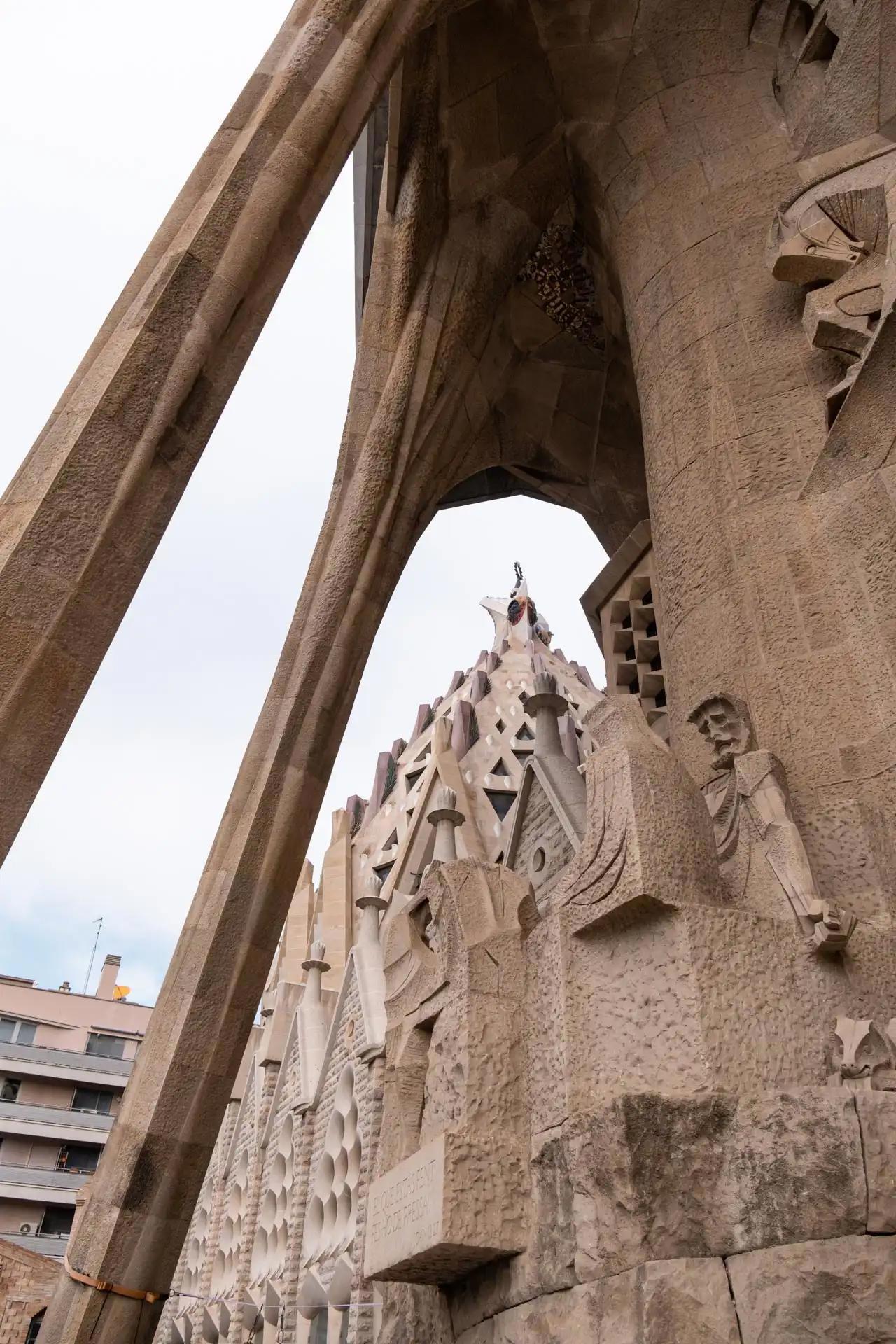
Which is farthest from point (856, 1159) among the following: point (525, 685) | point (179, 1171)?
point (525, 685)

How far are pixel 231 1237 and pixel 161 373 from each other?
1375 centimetres

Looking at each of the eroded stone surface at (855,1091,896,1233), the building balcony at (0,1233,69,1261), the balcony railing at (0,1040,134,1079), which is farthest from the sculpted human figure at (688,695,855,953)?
the balcony railing at (0,1040,134,1079)

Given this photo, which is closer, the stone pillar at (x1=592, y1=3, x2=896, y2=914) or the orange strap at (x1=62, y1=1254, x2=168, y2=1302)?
the stone pillar at (x1=592, y1=3, x2=896, y2=914)

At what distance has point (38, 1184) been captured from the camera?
92.6 ft

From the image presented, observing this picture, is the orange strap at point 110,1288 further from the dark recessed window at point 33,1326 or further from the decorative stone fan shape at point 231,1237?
the dark recessed window at point 33,1326

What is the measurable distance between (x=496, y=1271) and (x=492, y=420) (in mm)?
7024

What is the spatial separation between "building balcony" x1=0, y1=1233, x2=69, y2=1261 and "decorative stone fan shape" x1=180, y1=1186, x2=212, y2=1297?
13131 millimetres

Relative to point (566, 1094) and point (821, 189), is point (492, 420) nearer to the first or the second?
point (821, 189)

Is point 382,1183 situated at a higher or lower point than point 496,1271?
higher

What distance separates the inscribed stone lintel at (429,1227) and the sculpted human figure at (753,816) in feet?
3.63

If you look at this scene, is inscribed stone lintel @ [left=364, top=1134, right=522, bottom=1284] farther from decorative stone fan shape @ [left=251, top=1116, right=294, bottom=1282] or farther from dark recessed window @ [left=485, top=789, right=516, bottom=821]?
dark recessed window @ [left=485, top=789, right=516, bottom=821]

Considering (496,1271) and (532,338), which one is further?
(532,338)

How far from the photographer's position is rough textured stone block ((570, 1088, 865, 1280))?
241 cm

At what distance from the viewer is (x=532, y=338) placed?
852 centimetres
